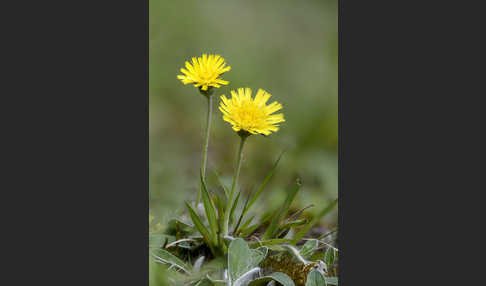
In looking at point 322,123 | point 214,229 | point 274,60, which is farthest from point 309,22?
point 214,229

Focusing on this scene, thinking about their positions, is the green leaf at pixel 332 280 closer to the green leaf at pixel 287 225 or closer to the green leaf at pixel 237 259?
the green leaf at pixel 287 225

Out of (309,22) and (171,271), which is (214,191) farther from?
(309,22)

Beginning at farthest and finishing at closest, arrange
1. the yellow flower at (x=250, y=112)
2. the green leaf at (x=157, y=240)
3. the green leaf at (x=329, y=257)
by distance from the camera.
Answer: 1. the green leaf at (x=329, y=257)
2. the green leaf at (x=157, y=240)
3. the yellow flower at (x=250, y=112)

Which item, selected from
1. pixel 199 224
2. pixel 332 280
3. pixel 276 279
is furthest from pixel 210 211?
pixel 332 280

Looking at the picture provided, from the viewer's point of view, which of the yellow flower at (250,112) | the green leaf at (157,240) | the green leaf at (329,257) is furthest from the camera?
the green leaf at (329,257)

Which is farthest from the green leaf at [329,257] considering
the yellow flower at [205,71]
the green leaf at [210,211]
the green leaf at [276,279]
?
the yellow flower at [205,71]

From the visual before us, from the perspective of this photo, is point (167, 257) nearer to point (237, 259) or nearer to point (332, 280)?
point (237, 259)

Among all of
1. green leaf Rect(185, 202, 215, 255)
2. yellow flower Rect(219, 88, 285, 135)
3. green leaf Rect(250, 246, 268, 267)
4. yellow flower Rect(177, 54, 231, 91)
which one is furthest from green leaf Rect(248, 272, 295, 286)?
yellow flower Rect(177, 54, 231, 91)
